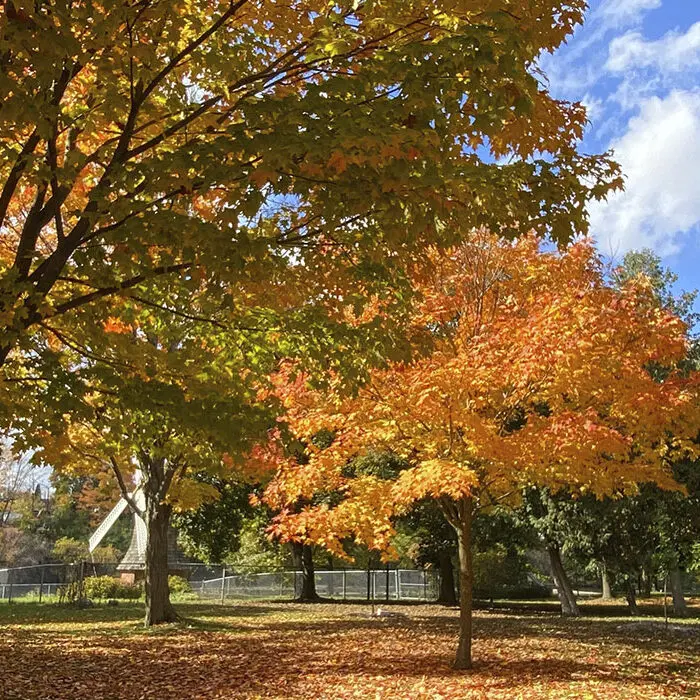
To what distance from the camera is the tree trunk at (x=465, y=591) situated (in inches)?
390

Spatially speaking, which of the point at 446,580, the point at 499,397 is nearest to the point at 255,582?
the point at 446,580

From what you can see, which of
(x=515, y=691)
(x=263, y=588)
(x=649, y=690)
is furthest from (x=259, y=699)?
(x=263, y=588)

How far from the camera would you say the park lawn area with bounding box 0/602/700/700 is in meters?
8.40

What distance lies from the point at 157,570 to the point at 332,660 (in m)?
6.89

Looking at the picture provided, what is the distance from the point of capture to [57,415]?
555 centimetres

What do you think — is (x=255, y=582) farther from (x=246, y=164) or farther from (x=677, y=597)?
(x=246, y=164)

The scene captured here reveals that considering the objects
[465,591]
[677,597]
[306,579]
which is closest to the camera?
[465,591]

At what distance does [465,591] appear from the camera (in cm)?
1008

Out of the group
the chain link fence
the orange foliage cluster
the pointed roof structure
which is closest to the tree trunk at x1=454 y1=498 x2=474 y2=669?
the orange foliage cluster

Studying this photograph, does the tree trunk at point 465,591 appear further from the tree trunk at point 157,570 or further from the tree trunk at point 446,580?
the tree trunk at point 446,580

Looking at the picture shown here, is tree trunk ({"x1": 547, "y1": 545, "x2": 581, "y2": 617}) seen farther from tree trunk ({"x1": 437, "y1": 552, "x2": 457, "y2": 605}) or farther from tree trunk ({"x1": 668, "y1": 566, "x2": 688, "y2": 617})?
tree trunk ({"x1": 437, "y1": 552, "x2": 457, "y2": 605})

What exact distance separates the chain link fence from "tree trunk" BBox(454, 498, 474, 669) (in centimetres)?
1942

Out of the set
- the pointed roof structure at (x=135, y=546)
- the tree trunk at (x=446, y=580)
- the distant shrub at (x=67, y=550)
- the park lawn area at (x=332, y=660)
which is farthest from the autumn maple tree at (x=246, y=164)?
the distant shrub at (x=67, y=550)

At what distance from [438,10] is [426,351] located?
10.2ft
